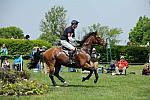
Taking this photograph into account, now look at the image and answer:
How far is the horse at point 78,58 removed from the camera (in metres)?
17.1

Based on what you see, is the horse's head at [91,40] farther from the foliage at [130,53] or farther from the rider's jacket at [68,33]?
the foliage at [130,53]

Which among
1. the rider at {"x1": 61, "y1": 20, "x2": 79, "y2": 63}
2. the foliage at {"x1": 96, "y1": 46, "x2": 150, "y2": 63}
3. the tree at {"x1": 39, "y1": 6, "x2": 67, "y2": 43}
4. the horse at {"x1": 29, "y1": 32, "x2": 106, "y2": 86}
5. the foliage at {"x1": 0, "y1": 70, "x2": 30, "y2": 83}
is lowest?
the foliage at {"x1": 0, "y1": 70, "x2": 30, "y2": 83}

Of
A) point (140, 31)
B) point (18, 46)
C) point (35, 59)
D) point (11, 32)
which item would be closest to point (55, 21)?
point (18, 46)

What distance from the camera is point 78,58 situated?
17141 mm

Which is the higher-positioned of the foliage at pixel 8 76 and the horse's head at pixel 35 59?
the horse's head at pixel 35 59

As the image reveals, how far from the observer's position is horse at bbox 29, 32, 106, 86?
1709 cm

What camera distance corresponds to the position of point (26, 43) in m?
53.0

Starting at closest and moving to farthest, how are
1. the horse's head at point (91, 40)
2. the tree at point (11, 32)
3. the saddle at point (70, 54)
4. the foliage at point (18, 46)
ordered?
the saddle at point (70, 54) → the horse's head at point (91, 40) → the foliage at point (18, 46) → the tree at point (11, 32)

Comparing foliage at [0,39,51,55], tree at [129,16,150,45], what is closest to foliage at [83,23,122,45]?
tree at [129,16,150,45]

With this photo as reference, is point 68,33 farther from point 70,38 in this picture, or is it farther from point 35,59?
point 35,59

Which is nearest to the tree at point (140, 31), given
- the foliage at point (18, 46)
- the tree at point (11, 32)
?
the foliage at point (18, 46)

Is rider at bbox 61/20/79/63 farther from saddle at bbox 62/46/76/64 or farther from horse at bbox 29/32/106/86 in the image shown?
horse at bbox 29/32/106/86

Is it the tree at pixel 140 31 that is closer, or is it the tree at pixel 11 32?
the tree at pixel 140 31

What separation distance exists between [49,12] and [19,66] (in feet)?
142
